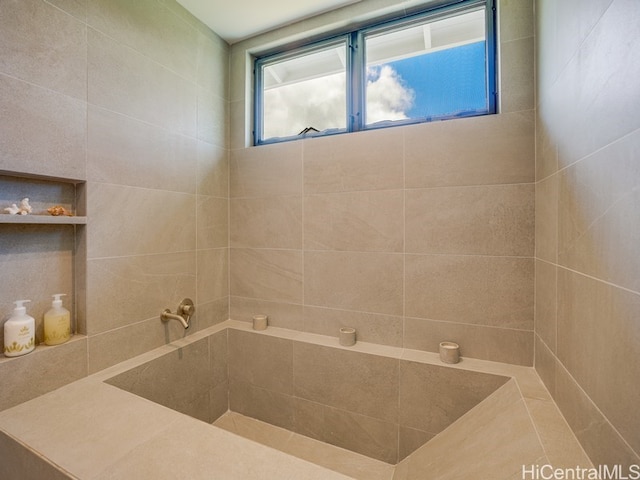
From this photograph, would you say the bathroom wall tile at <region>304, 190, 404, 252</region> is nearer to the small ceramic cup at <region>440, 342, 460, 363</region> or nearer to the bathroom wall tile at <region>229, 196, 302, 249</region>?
the bathroom wall tile at <region>229, 196, 302, 249</region>

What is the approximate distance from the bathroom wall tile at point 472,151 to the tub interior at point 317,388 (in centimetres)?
85

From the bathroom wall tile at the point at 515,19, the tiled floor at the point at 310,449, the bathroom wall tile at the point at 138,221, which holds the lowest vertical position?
the tiled floor at the point at 310,449

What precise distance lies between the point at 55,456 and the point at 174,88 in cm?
155

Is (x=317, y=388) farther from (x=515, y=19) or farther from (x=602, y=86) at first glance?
(x=515, y=19)

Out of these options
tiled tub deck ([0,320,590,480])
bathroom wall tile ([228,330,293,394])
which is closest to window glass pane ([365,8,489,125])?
tiled tub deck ([0,320,590,480])

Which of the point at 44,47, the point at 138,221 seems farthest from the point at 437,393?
the point at 44,47

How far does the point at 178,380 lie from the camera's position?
1.43 meters

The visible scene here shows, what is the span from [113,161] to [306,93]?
1.13 meters

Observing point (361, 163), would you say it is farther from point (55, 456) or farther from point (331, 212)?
point (55, 456)

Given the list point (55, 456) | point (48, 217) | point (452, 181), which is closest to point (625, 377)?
point (452, 181)

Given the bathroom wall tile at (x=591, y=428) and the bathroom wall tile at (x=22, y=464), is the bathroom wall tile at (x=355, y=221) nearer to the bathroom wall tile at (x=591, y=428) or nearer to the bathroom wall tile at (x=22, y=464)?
the bathroom wall tile at (x=591, y=428)

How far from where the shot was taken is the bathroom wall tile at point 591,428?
1.97 feet

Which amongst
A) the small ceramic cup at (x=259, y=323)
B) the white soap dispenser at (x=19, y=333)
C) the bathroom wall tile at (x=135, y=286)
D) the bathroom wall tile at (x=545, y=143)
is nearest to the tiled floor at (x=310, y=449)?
the small ceramic cup at (x=259, y=323)

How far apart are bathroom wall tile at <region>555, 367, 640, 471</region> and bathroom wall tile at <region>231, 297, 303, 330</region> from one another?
1168 mm
